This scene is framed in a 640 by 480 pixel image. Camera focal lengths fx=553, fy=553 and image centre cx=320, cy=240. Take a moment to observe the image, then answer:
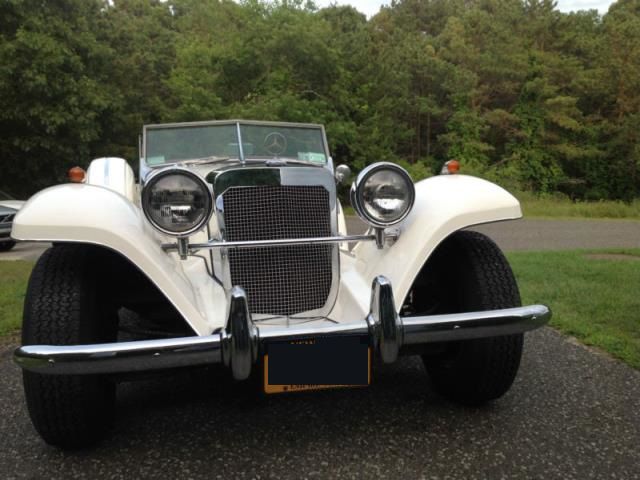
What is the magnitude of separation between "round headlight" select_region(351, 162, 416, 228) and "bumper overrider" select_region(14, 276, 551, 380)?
55cm

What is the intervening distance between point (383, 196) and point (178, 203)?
0.93 meters

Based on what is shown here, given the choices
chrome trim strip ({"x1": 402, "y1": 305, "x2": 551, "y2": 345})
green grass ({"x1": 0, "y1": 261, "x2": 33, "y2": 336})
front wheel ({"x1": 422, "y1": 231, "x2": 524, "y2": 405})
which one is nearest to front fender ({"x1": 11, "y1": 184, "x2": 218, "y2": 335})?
chrome trim strip ({"x1": 402, "y1": 305, "x2": 551, "y2": 345})

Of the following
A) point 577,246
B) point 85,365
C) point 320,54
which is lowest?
point 577,246

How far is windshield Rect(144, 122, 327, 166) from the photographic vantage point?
361 centimetres

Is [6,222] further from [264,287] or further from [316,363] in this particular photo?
[316,363]

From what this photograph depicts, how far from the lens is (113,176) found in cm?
384

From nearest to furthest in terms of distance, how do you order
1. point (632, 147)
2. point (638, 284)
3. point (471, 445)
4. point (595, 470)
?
point (595, 470), point (471, 445), point (638, 284), point (632, 147)

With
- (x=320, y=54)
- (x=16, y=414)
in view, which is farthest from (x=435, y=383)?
(x=320, y=54)

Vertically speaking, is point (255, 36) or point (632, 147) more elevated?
point (255, 36)

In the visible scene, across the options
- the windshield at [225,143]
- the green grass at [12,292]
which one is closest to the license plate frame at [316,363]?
the windshield at [225,143]

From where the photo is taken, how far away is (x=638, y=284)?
16.9 feet

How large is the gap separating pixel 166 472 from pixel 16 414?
108cm

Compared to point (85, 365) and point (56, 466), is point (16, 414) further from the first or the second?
point (85, 365)

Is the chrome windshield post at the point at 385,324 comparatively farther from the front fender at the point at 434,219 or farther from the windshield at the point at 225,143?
the windshield at the point at 225,143
